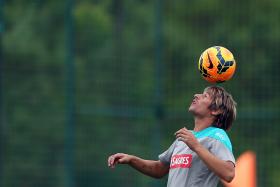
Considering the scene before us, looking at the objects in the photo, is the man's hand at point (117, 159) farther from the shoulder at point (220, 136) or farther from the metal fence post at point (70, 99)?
the metal fence post at point (70, 99)

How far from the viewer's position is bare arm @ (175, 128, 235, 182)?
7.60m

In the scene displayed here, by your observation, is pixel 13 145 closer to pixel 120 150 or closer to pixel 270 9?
pixel 120 150

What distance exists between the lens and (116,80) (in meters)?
14.3

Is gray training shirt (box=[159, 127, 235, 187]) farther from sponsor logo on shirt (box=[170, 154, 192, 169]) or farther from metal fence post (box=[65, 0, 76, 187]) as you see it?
metal fence post (box=[65, 0, 76, 187])

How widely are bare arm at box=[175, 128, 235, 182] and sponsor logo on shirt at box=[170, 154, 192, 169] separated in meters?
0.34

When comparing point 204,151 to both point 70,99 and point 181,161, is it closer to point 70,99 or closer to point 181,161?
point 181,161

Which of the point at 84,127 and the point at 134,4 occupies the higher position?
the point at 134,4

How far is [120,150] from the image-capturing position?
557 inches

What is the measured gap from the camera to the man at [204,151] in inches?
301

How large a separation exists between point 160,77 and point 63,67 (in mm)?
1374

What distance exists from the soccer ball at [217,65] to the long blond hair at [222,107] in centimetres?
44

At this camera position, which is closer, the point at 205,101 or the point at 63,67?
the point at 205,101

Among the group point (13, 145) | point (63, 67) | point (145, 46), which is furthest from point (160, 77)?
point (13, 145)

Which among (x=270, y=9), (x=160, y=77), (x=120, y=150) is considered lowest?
(x=120, y=150)
